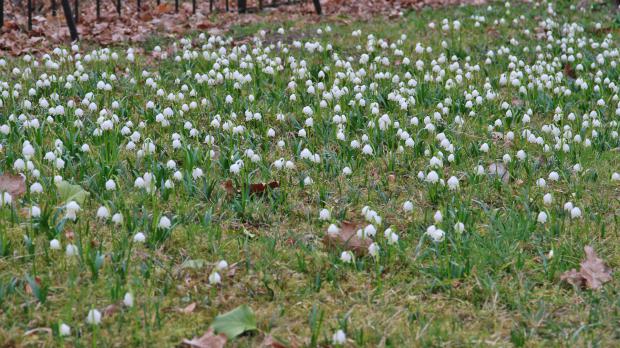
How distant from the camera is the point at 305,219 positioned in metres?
3.71

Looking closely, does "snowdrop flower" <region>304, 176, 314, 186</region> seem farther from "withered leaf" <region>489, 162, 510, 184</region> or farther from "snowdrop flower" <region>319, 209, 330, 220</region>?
"withered leaf" <region>489, 162, 510, 184</region>

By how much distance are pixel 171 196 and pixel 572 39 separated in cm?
495

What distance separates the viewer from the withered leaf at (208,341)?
8.57 ft

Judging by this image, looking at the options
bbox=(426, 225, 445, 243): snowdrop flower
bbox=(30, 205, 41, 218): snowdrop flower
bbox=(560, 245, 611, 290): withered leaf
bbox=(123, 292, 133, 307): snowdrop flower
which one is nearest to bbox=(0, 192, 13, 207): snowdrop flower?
bbox=(30, 205, 41, 218): snowdrop flower

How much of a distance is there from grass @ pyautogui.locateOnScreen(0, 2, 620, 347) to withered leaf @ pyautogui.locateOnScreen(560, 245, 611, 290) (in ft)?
0.13

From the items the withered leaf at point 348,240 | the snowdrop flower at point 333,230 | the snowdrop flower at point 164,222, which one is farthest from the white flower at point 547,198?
the snowdrop flower at point 164,222

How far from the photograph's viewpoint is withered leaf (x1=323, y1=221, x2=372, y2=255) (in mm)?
3279

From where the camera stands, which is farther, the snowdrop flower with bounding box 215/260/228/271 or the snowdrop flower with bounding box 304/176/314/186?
the snowdrop flower with bounding box 304/176/314/186

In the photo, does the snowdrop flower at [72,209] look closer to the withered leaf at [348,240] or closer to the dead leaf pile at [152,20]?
the withered leaf at [348,240]

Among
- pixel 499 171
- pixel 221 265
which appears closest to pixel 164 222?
pixel 221 265

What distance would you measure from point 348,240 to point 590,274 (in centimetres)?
103

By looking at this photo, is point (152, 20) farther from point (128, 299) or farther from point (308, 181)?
point (128, 299)

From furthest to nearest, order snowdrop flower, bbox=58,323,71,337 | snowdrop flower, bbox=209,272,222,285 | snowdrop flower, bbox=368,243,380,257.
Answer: snowdrop flower, bbox=368,243,380,257, snowdrop flower, bbox=209,272,222,285, snowdrop flower, bbox=58,323,71,337

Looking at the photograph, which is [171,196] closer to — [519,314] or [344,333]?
[344,333]
